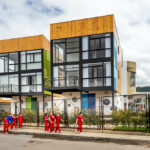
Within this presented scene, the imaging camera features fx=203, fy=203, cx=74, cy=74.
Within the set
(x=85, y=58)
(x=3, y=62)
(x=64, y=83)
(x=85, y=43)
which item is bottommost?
(x=64, y=83)

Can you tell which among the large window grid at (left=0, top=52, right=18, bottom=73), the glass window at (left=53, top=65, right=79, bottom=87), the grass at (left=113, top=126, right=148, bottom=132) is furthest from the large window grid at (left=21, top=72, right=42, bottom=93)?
the grass at (left=113, top=126, right=148, bottom=132)

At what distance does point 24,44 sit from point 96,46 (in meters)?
10.3

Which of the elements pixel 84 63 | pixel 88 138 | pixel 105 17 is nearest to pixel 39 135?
pixel 88 138

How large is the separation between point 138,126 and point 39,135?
6575 mm

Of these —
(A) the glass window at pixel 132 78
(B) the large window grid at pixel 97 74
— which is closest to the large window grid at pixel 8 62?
(B) the large window grid at pixel 97 74

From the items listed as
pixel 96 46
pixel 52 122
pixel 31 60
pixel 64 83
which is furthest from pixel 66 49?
pixel 52 122

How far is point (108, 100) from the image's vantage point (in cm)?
2298

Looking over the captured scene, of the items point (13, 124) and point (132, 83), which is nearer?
point (13, 124)

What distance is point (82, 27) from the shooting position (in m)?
22.9

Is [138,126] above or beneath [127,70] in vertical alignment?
beneath

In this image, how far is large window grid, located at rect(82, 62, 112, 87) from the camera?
22.0m

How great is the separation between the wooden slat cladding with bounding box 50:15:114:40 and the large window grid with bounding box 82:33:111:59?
1.90ft

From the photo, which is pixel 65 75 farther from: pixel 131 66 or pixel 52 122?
pixel 131 66

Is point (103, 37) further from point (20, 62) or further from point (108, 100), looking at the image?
point (20, 62)
